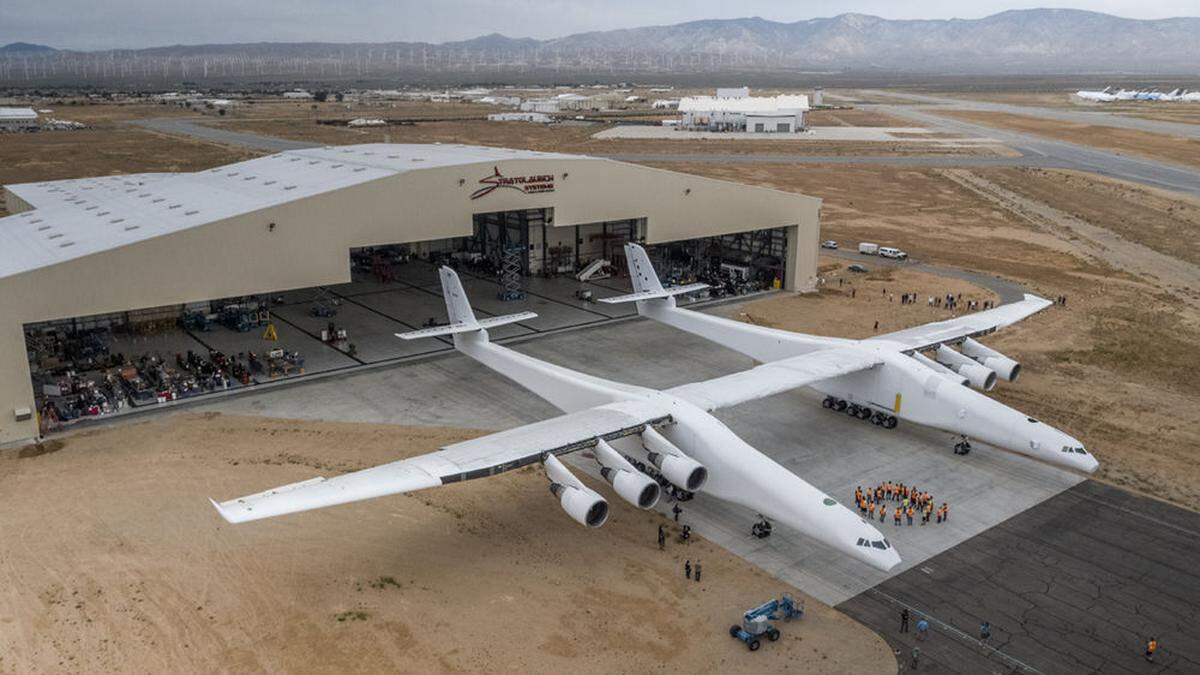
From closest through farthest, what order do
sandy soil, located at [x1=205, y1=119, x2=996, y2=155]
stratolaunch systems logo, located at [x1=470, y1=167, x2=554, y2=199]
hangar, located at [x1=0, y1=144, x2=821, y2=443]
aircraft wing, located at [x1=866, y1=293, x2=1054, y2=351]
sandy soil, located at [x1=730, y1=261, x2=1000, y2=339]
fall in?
hangar, located at [x1=0, y1=144, x2=821, y2=443], aircraft wing, located at [x1=866, y1=293, x2=1054, y2=351], stratolaunch systems logo, located at [x1=470, y1=167, x2=554, y2=199], sandy soil, located at [x1=730, y1=261, x2=1000, y2=339], sandy soil, located at [x1=205, y1=119, x2=996, y2=155]

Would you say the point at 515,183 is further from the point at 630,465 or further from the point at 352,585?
the point at 352,585

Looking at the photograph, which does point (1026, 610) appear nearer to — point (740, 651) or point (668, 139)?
point (740, 651)

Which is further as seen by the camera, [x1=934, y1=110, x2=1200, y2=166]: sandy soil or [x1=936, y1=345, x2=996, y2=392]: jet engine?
[x1=934, y1=110, x2=1200, y2=166]: sandy soil

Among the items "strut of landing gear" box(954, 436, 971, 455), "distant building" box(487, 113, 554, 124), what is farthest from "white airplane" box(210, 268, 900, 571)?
"distant building" box(487, 113, 554, 124)

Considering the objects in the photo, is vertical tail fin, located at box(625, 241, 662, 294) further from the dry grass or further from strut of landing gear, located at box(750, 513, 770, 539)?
the dry grass

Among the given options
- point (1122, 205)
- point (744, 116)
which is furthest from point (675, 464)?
point (744, 116)

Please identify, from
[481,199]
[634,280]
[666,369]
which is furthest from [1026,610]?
[481,199]
